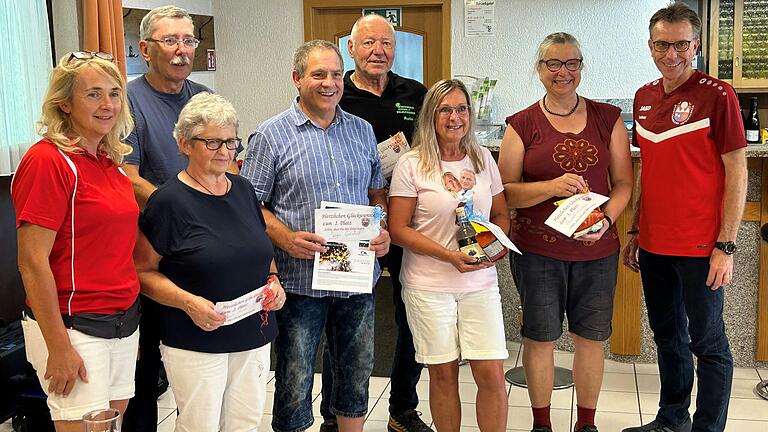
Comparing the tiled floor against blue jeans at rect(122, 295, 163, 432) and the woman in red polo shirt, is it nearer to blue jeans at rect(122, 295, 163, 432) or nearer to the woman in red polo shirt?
blue jeans at rect(122, 295, 163, 432)

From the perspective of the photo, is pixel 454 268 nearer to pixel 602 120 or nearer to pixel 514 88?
pixel 602 120

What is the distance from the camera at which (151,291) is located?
2.43 m

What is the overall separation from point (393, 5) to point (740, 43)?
2593mm

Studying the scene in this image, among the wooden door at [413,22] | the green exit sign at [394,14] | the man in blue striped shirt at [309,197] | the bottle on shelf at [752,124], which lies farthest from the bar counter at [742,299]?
the green exit sign at [394,14]

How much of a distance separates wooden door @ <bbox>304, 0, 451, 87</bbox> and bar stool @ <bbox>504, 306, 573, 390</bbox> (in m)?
3.09

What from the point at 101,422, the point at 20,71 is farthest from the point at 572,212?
the point at 20,71

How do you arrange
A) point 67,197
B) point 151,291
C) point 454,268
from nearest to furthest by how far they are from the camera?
1. point 67,197
2. point 151,291
3. point 454,268

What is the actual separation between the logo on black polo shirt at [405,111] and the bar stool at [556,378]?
154 cm

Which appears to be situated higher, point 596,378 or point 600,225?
point 600,225

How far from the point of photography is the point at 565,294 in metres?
3.17

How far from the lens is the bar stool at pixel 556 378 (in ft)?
13.5

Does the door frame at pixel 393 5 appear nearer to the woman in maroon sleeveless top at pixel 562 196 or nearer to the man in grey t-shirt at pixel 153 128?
the woman in maroon sleeveless top at pixel 562 196

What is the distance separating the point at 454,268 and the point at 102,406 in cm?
124

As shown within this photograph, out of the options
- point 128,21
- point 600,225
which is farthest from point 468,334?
point 128,21
